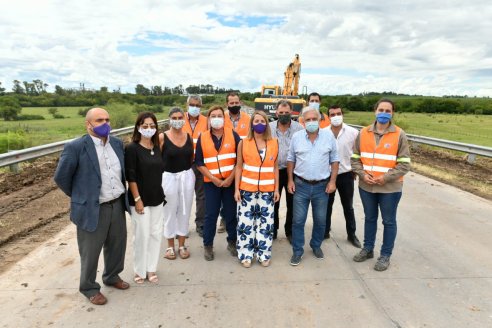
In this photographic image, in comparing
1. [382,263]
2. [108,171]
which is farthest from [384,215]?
[108,171]

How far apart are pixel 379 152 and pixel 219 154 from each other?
1.87m

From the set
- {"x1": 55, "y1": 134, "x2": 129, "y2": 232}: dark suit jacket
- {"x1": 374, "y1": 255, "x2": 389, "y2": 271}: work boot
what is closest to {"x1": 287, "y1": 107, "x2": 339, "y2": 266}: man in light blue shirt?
{"x1": 374, "y1": 255, "x2": 389, "y2": 271}: work boot

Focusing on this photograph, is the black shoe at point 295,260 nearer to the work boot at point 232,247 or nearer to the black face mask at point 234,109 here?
the work boot at point 232,247

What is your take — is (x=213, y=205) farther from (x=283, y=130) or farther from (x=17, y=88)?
(x=17, y=88)

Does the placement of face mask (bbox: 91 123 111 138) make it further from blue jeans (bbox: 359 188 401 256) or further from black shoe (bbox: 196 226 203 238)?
blue jeans (bbox: 359 188 401 256)

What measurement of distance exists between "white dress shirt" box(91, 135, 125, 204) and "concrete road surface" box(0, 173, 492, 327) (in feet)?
3.43

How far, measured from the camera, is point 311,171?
13.9 feet

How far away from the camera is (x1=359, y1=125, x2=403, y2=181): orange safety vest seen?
408 cm

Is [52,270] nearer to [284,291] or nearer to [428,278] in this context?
[284,291]

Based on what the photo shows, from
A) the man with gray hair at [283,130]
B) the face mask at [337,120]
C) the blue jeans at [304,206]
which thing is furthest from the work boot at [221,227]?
the face mask at [337,120]

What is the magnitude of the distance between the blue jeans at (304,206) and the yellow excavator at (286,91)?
18.4 metres

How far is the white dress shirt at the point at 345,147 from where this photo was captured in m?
4.82

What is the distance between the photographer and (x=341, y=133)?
192 inches

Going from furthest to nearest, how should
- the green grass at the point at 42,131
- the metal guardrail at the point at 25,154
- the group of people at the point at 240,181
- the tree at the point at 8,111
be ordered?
the tree at the point at 8,111
the green grass at the point at 42,131
the metal guardrail at the point at 25,154
the group of people at the point at 240,181
